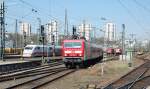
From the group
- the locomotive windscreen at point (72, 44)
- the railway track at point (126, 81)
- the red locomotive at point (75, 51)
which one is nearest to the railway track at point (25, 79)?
the railway track at point (126, 81)

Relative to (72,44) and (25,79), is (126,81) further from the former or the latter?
(72,44)

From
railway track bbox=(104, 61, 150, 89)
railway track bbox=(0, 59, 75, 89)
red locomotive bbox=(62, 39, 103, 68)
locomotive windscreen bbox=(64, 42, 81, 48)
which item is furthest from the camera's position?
locomotive windscreen bbox=(64, 42, 81, 48)

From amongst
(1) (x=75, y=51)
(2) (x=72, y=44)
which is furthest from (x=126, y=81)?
(2) (x=72, y=44)

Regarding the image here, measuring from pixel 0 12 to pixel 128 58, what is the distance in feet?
59.5

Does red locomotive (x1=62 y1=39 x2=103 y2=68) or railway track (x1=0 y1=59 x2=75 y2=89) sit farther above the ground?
red locomotive (x1=62 y1=39 x2=103 y2=68)

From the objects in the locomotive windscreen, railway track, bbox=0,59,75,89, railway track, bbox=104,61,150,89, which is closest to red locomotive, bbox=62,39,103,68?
the locomotive windscreen

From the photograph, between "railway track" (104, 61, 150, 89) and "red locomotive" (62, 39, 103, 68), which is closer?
"railway track" (104, 61, 150, 89)

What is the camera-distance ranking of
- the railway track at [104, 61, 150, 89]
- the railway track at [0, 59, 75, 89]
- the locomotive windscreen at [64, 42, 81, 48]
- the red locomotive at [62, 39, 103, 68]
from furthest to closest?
1. the locomotive windscreen at [64, 42, 81, 48]
2. the red locomotive at [62, 39, 103, 68]
3. the railway track at [104, 61, 150, 89]
4. the railway track at [0, 59, 75, 89]

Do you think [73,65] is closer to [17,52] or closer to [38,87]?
[38,87]

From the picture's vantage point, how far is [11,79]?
80.8 ft

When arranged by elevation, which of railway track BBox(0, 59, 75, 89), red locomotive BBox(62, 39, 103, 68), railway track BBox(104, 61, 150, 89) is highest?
red locomotive BBox(62, 39, 103, 68)

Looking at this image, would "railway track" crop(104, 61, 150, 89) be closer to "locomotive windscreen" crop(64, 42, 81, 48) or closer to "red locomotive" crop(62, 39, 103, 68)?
"red locomotive" crop(62, 39, 103, 68)

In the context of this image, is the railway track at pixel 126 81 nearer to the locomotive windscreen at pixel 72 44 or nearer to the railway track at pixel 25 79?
the railway track at pixel 25 79

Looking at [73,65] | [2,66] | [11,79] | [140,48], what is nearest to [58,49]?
[73,65]
